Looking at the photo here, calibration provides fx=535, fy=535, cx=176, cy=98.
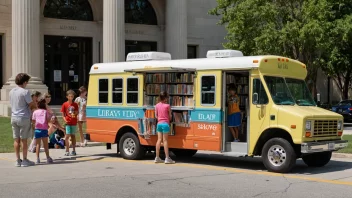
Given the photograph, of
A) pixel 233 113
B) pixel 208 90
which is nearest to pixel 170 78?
pixel 208 90

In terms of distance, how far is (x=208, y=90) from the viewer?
12.3 metres

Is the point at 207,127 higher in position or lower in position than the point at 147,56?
lower

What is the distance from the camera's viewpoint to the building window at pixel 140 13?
32.0 metres

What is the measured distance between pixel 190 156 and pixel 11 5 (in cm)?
1726

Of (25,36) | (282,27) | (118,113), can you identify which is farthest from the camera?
(282,27)

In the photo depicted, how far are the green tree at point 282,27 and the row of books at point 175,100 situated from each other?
38.5 ft

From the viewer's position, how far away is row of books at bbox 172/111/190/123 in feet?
41.8

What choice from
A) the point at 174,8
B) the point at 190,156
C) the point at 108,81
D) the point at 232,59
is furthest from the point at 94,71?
the point at 174,8

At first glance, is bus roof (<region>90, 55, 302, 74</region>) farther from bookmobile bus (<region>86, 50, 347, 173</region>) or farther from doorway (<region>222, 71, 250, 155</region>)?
doorway (<region>222, 71, 250, 155</region>)

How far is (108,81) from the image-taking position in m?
14.2

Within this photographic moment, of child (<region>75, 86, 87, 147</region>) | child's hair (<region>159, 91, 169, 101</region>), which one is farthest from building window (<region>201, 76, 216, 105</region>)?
child (<region>75, 86, 87, 147</region>)

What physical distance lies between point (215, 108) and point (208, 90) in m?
0.47

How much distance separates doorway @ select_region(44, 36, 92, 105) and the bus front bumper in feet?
66.9

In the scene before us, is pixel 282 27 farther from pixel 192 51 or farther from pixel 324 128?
pixel 324 128
